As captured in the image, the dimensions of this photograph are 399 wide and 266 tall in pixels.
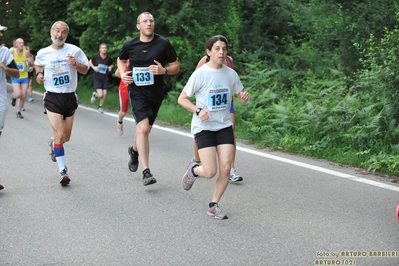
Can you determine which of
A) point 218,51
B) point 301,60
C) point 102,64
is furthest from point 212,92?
point 102,64

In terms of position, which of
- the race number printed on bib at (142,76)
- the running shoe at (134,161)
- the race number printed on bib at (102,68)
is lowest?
the race number printed on bib at (102,68)

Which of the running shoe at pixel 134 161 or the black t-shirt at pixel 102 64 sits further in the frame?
the black t-shirt at pixel 102 64

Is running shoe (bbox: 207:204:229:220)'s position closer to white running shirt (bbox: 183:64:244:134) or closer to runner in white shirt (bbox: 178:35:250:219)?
runner in white shirt (bbox: 178:35:250:219)

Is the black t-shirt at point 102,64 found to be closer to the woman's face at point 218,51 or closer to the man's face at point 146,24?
the man's face at point 146,24

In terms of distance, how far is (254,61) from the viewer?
17.4 metres

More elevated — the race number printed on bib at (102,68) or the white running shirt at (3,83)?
the white running shirt at (3,83)

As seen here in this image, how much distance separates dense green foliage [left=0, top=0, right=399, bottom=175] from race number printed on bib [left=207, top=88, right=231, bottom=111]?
9.63 ft

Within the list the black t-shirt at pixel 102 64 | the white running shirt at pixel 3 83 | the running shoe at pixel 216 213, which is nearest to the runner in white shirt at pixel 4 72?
the white running shirt at pixel 3 83

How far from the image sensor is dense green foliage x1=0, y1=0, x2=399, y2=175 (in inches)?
396

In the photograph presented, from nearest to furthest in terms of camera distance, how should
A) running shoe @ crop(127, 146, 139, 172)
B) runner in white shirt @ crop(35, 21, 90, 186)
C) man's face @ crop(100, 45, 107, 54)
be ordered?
runner in white shirt @ crop(35, 21, 90, 186), running shoe @ crop(127, 146, 139, 172), man's face @ crop(100, 45, 107, 54)

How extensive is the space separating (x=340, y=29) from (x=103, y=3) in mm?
7006

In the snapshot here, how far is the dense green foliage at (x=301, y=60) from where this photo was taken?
10055 mm

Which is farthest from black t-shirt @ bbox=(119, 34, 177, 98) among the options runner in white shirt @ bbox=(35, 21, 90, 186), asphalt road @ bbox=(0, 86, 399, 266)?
asphalt road @ bbox=(0, 86, 399, 266)

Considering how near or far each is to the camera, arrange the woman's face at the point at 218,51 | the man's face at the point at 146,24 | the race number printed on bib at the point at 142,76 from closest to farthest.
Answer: the woman's face at the point at 218,51 → the man's face at the point at 146,24 → the race number printed on bib at the point at 142,76
